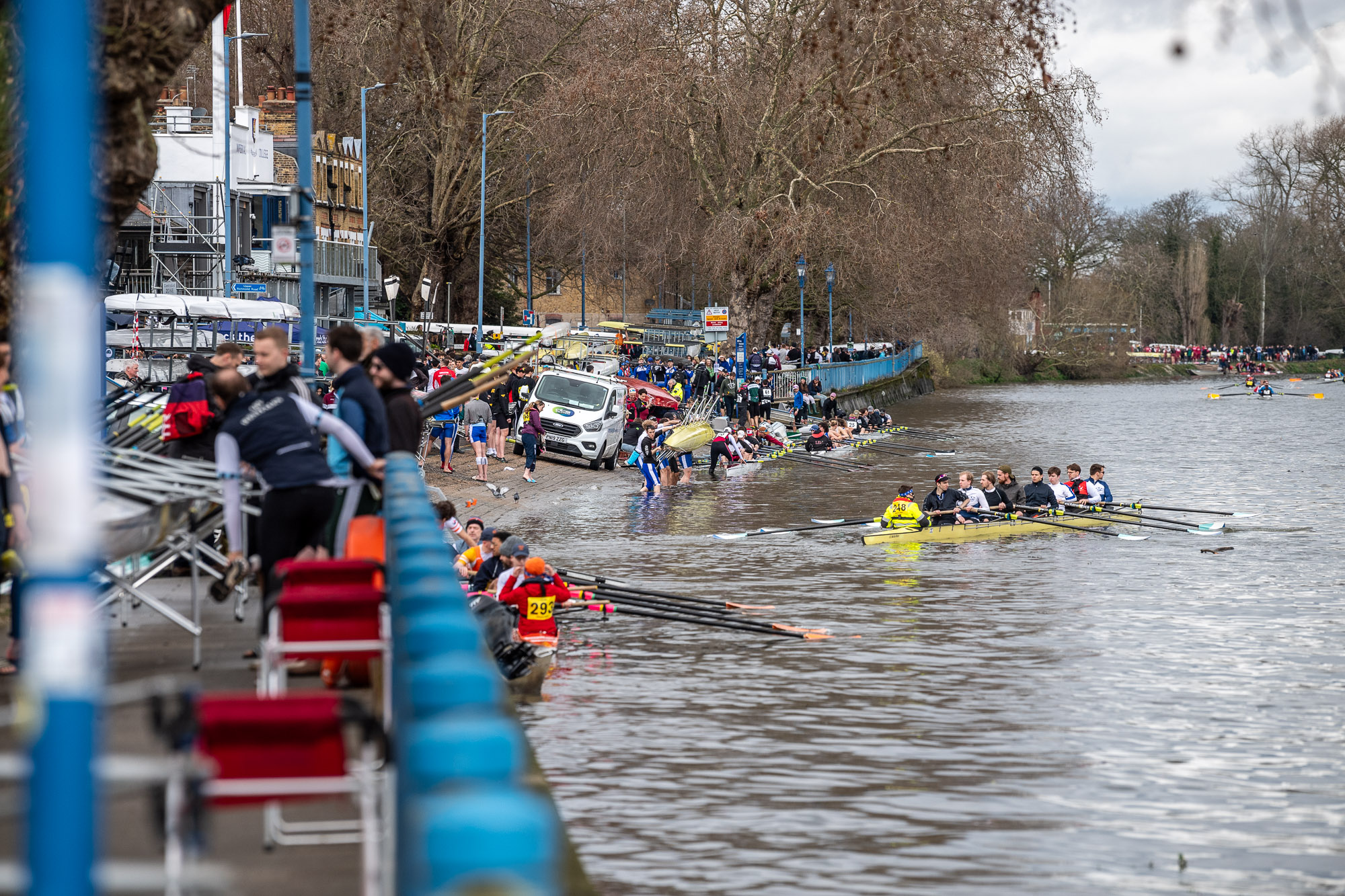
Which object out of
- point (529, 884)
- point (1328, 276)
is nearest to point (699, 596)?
point (529, 884)

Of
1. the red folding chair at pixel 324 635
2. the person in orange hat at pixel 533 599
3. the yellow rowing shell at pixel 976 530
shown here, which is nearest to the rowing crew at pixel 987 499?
the yellow rowing shell at pixel 976 530

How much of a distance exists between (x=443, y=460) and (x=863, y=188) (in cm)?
2035

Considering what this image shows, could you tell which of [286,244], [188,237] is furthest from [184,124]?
[286,244]

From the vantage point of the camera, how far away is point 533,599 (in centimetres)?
1404

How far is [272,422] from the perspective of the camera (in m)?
8.31

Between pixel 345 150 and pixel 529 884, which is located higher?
pixel 345 150

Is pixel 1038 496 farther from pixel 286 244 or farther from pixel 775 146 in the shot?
A: pixel 775 146

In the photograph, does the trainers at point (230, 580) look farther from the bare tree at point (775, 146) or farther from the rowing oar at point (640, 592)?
the bare tree at point (775, 146)

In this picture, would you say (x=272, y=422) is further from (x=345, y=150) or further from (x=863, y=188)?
(x=345, y=150)

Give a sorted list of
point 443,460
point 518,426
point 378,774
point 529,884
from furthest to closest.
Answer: point 518,426 < point 443,460 < point 378,774 < point 529,884

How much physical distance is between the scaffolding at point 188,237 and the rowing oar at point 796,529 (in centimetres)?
3171

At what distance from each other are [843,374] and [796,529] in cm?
3363

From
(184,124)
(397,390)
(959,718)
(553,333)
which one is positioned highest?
(184,124)

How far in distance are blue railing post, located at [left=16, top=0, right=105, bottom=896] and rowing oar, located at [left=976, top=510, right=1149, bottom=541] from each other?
→ 24920 mm
